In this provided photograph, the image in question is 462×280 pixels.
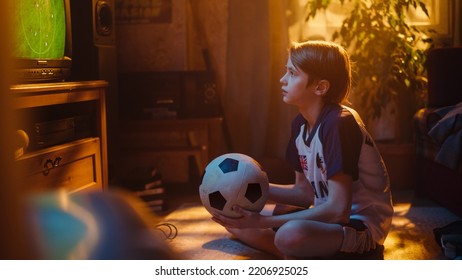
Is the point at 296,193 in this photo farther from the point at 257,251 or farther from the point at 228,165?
the point at 228,165

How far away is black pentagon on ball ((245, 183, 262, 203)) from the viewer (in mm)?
1160

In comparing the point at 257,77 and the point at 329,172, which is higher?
the point at 257,77

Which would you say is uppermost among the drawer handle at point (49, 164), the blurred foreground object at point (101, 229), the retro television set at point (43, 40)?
the retro television set at point (43, 40)

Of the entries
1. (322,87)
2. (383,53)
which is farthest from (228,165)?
(383,53)

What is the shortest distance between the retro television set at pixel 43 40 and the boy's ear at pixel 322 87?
785 mm

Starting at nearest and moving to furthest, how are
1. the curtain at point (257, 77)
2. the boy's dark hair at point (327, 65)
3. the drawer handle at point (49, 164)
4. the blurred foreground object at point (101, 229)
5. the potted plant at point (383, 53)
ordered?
1. the blurred foreground object at point (101, 229)
2. the boy's dark hair at point (327, 65)
3. the drawer handle at point (49, 164)
4. the potted plant at point (383, 53)
5. the curtain at point (257, 77)

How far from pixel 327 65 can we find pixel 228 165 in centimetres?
35

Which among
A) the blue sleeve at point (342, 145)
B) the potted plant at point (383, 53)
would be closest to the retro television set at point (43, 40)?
the blue sleeve at point (342, 145)

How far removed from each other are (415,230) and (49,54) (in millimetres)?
1257

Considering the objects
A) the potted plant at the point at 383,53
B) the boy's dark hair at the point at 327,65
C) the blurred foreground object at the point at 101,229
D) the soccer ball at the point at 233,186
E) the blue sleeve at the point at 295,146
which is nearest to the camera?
the blurred foreground object at the point at 101,229

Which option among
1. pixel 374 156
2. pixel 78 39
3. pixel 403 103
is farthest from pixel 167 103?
pixel 374 156

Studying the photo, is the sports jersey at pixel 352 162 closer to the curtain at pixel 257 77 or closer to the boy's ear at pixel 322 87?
the boy's ear at pixel 322 87

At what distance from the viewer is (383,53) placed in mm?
2361

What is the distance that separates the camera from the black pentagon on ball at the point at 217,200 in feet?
3.81
